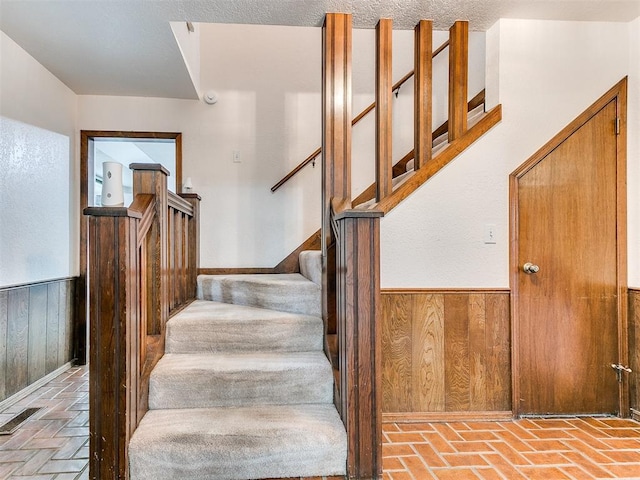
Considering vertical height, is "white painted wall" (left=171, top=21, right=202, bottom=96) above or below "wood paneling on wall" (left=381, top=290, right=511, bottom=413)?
above

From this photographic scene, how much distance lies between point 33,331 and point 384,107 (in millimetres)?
2964

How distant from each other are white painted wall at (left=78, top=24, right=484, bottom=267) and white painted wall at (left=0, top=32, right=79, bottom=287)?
0.42 meters

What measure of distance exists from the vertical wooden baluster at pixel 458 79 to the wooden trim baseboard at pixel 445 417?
1721 mm

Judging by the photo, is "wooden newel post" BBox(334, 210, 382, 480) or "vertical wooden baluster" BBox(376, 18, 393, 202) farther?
"vertical wooden baluster" BBox(376, 18, 393, 202)

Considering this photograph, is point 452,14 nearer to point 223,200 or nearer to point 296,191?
point 296,191

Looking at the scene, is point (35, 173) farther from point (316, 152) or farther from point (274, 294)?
point (316, 152)

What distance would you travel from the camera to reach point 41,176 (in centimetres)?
315

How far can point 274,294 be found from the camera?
2703mm

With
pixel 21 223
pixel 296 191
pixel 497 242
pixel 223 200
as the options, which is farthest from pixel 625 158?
pixel 21 223

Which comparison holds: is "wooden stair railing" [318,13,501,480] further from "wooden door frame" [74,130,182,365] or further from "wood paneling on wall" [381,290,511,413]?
"wooden door frame" [74,130,182,365]

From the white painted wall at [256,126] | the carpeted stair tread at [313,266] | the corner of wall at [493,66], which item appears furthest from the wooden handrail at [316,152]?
the corner of wall at [493,66]

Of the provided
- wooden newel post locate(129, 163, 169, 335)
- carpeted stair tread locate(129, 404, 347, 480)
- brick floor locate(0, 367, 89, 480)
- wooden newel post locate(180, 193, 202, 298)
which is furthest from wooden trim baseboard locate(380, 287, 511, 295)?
brick floor locate(0, 367, 89, 480)

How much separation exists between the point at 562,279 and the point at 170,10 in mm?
2923

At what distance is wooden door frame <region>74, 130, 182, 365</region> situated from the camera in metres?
3.64
